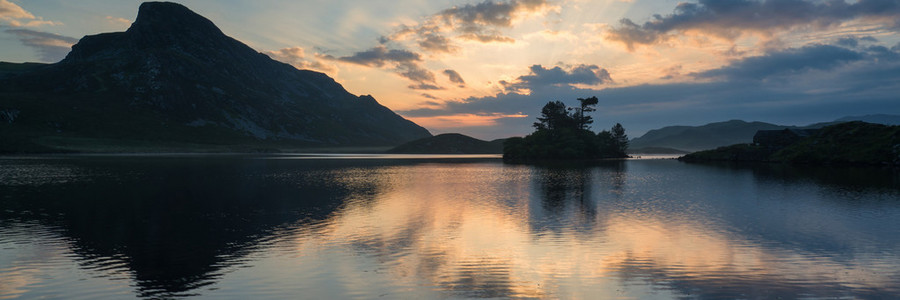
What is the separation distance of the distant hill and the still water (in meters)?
86.1

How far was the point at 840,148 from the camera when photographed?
404 ft

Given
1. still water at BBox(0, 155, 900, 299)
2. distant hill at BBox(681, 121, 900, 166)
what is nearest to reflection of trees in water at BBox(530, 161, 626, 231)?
still water at BBox(0, 155, 900, 299)

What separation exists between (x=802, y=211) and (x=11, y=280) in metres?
53.1

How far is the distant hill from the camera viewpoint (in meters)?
111

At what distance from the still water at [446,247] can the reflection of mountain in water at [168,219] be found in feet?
0.53

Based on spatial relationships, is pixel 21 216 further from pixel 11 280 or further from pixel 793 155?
pixel 793 155

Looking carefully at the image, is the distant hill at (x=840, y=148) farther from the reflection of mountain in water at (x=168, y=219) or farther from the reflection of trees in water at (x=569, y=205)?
the reflection of mountain in water at (x=168, y=219)

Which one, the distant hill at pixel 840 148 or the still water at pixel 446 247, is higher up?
the distant hill at pixel 840 148

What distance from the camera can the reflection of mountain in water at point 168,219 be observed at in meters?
21.4

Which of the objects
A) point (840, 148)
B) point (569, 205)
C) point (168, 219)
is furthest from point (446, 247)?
point (840, 148)

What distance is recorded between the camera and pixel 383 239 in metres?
28.1

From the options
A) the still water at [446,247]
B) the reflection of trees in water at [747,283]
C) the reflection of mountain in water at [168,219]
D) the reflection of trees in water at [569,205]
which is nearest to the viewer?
the reflection of trees in water at [747,283]

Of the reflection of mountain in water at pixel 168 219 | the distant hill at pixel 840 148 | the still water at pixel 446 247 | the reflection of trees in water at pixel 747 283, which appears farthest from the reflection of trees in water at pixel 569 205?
the distant hill at pixel 840 148

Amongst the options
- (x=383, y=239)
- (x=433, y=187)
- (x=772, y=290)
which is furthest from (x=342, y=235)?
(x=433, y=187)
